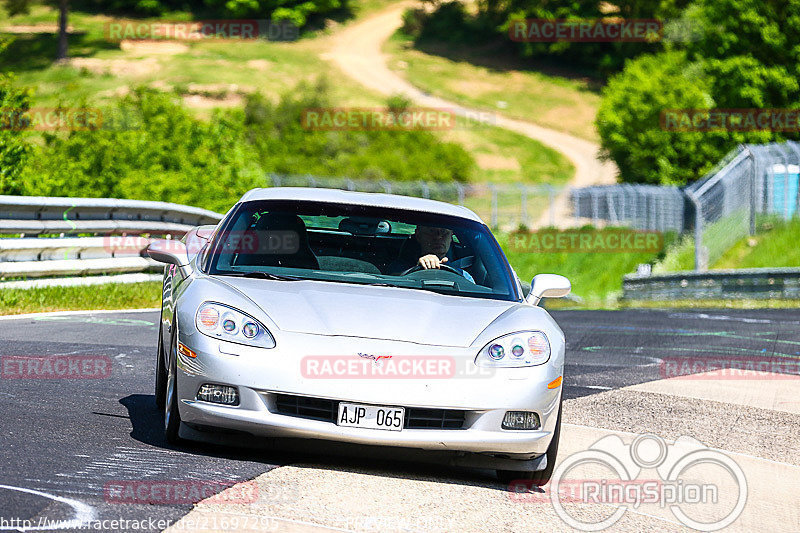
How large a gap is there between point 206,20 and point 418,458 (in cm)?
10680

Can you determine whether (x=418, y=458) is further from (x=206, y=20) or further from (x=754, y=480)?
(x=206, y=20)

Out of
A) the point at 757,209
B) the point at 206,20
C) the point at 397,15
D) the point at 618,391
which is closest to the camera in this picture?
the point at 618,391

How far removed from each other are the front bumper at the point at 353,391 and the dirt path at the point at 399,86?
51907 mm

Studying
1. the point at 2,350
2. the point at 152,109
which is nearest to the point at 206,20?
the point at 152,109

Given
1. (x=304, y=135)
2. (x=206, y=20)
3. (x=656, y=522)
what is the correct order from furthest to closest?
(x=206, y=20), (x=304, y=135), (x=656, y=522)

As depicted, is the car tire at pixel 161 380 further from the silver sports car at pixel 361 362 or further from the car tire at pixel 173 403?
the car tire at pixel 173 403

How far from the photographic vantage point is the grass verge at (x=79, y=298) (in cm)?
1355

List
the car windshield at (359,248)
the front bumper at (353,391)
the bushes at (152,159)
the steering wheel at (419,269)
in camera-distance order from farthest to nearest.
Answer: the bushes at (152,159), the steering wheel at (419,269), the car windshield at (359,248), the front bumper at (353,391)

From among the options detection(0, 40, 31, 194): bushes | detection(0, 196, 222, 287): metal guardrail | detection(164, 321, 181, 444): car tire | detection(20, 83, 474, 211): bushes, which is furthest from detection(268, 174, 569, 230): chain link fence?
detection(164, 321, 181, 444): car tire

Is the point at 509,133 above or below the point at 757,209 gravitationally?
below

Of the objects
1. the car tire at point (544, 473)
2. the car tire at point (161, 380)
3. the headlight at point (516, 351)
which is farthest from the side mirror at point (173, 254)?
the car tire at point (544, 473)

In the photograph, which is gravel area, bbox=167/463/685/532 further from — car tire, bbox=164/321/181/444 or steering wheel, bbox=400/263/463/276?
steering wheel, bbox=400/263/463/276

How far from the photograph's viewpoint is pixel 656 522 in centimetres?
596

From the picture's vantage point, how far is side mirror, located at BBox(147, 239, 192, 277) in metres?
7.31
